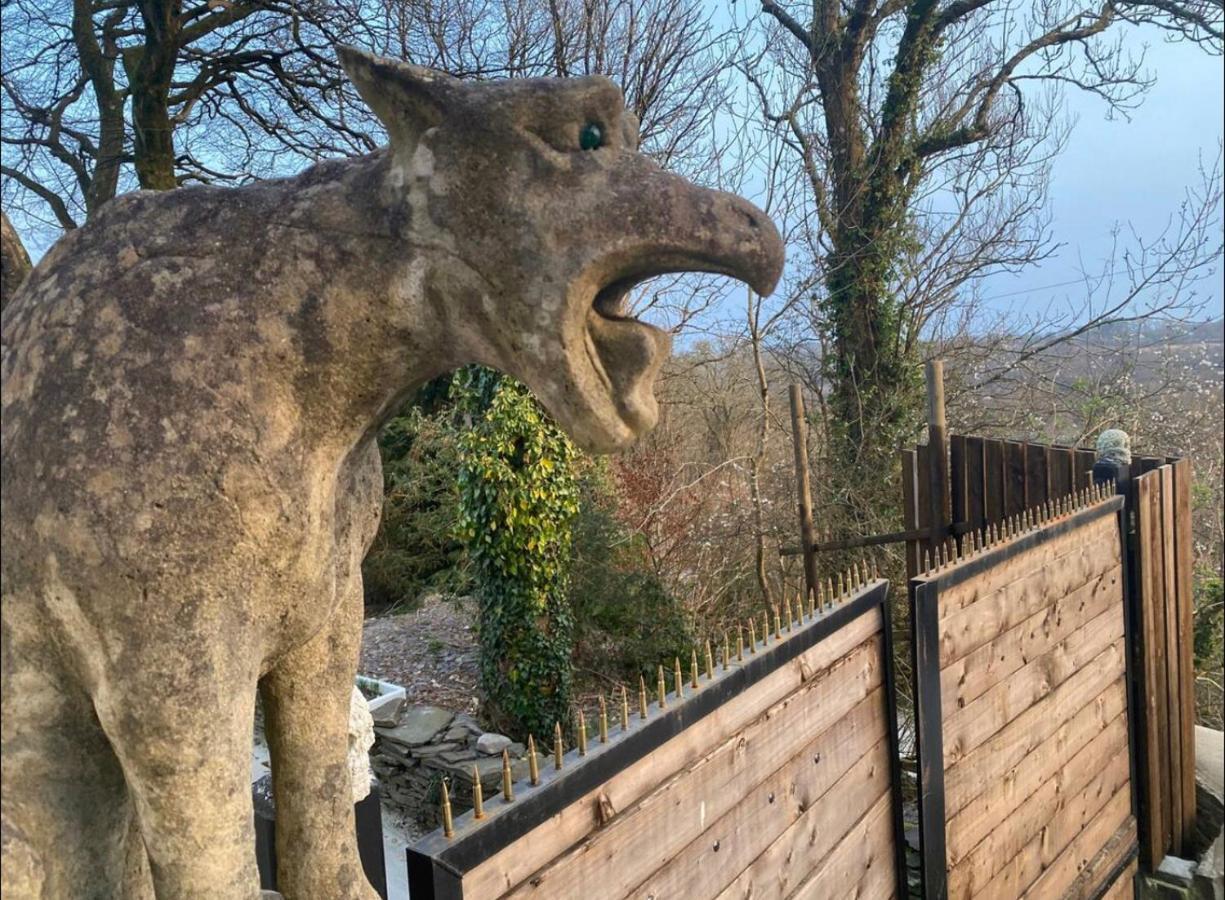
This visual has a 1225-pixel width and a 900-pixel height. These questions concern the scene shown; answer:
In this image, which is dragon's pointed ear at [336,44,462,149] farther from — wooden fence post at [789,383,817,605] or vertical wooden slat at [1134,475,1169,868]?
wooden fence post at [789,383,817,605]

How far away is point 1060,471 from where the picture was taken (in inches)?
188

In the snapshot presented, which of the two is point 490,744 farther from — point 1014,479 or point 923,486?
point 1014,479

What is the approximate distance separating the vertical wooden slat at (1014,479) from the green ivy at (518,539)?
322 cm

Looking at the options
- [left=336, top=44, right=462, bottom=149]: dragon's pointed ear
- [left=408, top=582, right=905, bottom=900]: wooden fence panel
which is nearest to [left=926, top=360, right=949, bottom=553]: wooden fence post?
[left=408, top=582, right=905, bottom=900]: wooden fence panel

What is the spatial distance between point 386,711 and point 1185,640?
17.4ft

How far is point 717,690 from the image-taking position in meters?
2.03

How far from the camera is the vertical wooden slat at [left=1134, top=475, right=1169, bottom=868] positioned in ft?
14.3

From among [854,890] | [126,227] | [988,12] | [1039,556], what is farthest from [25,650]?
[988,12]

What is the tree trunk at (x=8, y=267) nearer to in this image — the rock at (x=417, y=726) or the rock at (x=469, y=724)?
the rock at (x=417, y=726)

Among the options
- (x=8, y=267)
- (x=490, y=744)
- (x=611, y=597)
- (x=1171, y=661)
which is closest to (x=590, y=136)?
(x=8, y=267)

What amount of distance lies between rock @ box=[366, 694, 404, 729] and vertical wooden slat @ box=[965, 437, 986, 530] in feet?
14.6

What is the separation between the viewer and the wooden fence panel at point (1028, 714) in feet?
9.49

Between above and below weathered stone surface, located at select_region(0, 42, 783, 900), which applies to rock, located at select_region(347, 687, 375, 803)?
below

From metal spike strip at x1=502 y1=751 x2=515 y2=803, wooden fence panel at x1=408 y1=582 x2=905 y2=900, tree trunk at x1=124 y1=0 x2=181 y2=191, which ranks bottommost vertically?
wooden fence panel at x1=408 y1=582 x2=905 y2=900
